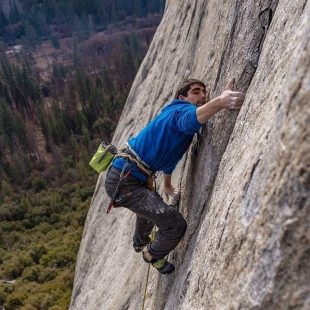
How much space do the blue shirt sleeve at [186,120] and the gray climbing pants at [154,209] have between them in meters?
1.05

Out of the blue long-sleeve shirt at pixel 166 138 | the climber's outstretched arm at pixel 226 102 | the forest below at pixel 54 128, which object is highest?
the climber's outstretched arm at pixel 226 102

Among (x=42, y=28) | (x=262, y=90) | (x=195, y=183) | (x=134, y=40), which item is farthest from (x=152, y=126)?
(x=42, y=28)

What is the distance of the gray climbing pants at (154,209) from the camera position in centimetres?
557

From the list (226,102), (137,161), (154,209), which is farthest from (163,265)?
(226,102)

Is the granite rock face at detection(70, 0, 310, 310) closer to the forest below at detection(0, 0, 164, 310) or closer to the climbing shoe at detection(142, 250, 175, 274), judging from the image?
the climbing shoe at detection(142, 250, 175, 274)

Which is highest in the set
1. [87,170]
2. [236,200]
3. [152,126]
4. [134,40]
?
[236,200]

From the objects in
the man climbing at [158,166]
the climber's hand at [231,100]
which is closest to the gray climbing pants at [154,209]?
the man climbing at [158,166]

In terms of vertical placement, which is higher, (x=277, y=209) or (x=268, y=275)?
(x=277, y=209)

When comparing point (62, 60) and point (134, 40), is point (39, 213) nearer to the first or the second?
point (134, 40)

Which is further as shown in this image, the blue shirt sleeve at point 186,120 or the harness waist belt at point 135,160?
the harness waist belt at point 135,160

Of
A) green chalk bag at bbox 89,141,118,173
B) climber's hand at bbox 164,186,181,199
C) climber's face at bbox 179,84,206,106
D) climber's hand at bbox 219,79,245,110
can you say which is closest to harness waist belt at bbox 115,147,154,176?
green chalk bag at bbox 89,141,118,173

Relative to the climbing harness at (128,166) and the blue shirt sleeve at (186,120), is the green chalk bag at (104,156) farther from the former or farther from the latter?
the blue shirt sleeve at (186,120)

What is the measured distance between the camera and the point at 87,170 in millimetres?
46781

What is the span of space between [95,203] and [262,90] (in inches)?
437
